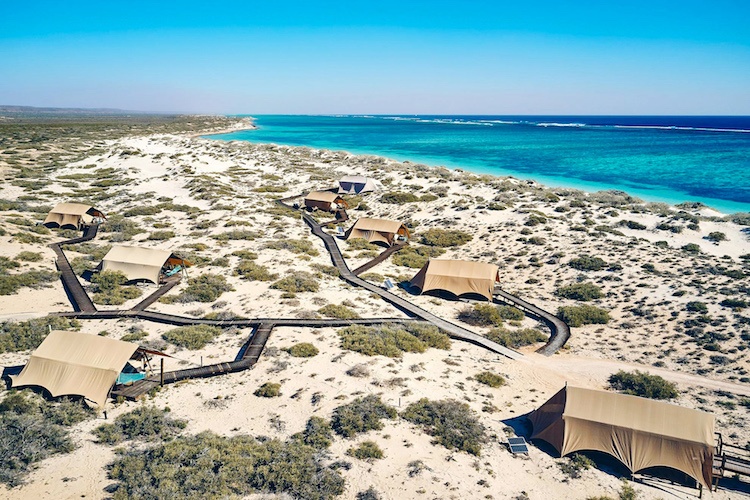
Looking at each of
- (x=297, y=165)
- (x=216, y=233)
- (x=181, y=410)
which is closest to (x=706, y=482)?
(x=181, y=410)

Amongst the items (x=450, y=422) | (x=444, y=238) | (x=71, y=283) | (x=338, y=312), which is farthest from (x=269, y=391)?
(x=444, y=238)

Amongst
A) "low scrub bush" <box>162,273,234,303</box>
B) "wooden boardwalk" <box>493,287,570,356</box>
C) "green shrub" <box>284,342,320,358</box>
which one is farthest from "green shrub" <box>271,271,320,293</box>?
"wooden boardwalk" <box>493,287,570,356</box>

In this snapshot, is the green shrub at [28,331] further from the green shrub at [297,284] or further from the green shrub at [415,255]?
the green shrub at [415,255]

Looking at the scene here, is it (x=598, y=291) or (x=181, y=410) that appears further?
(x=598, y=291)

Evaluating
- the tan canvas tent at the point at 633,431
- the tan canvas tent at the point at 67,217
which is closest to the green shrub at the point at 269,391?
the tan canvas tent at the point at 633,431

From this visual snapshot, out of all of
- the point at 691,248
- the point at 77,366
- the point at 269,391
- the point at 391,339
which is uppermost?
the point at 691,248

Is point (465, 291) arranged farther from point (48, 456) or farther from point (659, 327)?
point (48, 456)

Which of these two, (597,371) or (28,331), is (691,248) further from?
(28,331)

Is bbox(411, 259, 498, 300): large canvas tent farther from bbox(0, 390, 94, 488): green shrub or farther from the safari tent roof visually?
the safari tent roof
